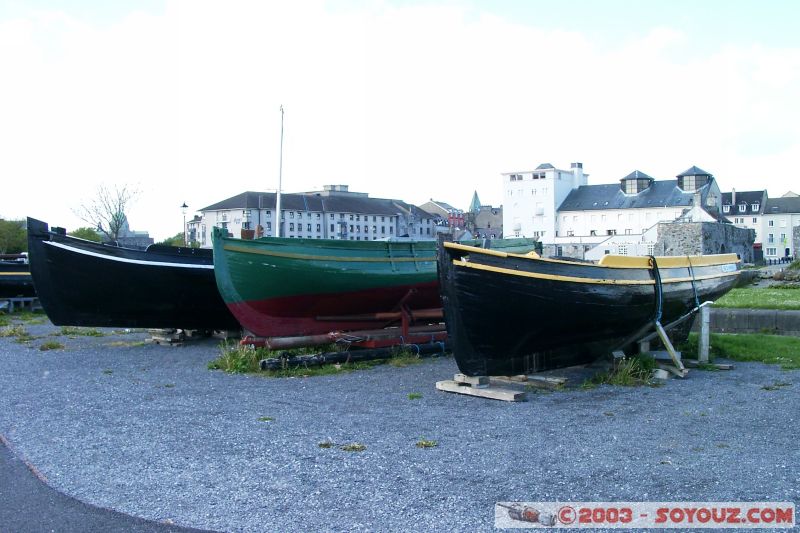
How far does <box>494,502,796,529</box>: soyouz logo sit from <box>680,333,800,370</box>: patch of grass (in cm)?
634

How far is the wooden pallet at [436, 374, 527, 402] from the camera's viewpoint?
8.30m

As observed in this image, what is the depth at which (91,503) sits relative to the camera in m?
4.95

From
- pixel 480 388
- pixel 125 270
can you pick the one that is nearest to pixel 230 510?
pixel 480 388

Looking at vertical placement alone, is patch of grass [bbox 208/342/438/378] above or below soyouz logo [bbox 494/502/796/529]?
below

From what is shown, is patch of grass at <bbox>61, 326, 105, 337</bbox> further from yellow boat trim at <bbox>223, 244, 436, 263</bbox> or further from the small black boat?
the small black boat

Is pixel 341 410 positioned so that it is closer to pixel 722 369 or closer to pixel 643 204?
pixel 722 369

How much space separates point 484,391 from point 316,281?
4536mm

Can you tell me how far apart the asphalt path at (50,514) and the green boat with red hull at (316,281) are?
21.1 feet

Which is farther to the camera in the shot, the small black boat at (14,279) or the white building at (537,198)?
the white building at (537,198)

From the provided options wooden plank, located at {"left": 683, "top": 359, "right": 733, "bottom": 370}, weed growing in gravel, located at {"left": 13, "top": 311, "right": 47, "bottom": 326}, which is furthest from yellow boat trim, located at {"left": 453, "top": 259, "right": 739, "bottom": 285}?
weed growing in gravel, located at {"left": 13, "top": 311, "right": 47, "bottom": 326}

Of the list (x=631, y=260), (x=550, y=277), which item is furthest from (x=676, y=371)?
(x=550, y=277)

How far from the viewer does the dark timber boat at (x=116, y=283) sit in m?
13.7

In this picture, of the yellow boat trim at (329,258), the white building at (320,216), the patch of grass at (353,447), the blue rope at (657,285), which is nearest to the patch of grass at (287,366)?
the yellow boat trim at (329,258)

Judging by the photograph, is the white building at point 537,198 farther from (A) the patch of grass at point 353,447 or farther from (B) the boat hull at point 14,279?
(A) the patch of grass at point 353,447
